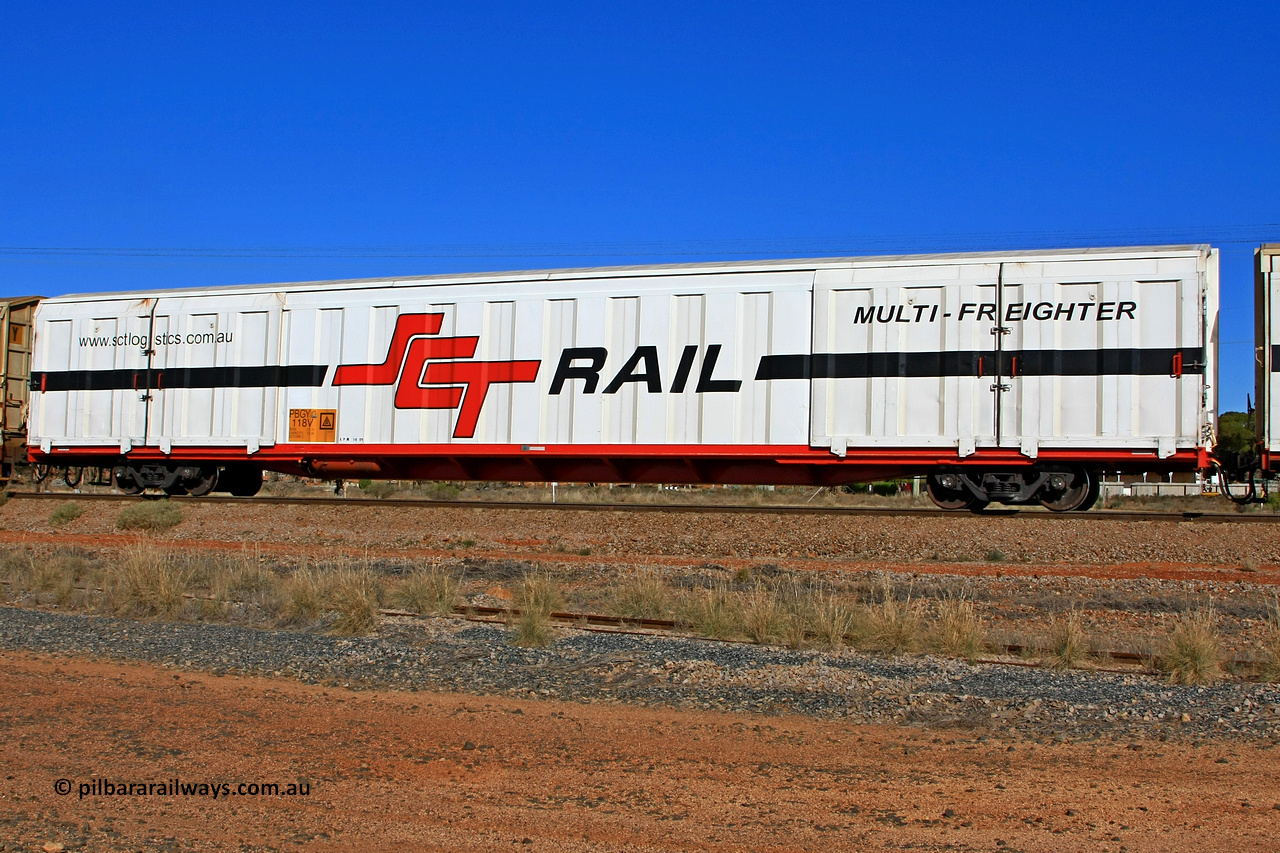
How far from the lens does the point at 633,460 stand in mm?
13969

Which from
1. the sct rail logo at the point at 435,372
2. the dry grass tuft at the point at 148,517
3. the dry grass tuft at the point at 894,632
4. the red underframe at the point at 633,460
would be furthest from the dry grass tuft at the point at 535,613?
the dry grass tuft at the point at 148,517

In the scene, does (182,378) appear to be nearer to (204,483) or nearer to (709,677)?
(204,483)

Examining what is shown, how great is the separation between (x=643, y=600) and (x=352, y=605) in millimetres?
2922

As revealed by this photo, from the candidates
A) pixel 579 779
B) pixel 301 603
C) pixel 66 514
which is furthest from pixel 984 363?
pixel 66 514

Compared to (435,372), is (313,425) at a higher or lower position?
lower

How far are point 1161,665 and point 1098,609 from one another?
309cm

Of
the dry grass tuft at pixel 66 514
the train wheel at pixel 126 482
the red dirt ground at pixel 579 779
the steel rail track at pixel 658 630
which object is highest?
the train wheel at pixel 126 482

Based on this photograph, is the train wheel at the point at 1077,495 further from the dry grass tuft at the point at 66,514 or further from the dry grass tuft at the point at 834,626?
the dry grass tuft at the point at 66,514

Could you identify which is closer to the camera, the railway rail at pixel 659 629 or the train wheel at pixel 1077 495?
the railway rail at pixel 659 629

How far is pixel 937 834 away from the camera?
4.00 metres

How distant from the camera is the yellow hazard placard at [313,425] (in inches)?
582

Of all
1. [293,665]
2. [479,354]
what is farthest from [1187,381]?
[293,665]

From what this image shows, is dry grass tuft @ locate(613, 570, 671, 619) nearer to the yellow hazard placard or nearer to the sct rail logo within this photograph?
the sct rail logo

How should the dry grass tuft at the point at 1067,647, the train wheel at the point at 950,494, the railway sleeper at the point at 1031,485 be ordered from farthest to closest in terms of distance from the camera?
the train wheel at the point at 950,494, the railway sleeper at the point at 1031,485, the dry grass tuft at the point at 1067,647
